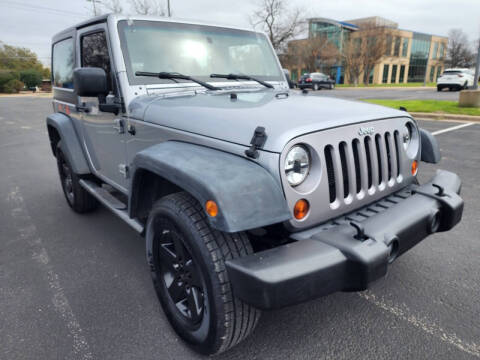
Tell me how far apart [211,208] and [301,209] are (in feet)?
1.58

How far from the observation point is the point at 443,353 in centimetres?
202

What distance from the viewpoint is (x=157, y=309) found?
2.46m

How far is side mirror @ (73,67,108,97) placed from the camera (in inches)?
94.3

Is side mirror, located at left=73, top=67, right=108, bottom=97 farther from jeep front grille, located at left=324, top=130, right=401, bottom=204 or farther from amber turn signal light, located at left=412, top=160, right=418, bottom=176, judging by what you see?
amber turn signal light, located at left=412, top=160, right=418, bottom=176

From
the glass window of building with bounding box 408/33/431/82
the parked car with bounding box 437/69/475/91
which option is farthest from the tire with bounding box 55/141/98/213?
the glass window of building with bounding box 408/33/431/82

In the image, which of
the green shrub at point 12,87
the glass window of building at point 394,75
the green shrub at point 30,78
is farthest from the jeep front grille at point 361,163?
the glass window of building at point 394,75

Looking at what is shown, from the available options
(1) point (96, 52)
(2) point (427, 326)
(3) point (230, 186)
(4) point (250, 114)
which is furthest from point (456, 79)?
(3) point (230, 186)

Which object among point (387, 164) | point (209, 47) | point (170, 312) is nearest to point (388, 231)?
point (387, 164)

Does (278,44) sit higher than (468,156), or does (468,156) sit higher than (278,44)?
(278,44)

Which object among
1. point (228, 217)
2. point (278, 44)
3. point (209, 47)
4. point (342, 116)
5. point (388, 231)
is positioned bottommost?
point (388, 231)

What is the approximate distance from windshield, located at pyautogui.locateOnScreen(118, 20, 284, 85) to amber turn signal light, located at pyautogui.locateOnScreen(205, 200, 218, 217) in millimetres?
1487

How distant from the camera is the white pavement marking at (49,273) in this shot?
2146 mm

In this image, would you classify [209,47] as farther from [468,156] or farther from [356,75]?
[356,75]

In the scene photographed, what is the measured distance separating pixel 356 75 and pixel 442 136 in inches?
1540
